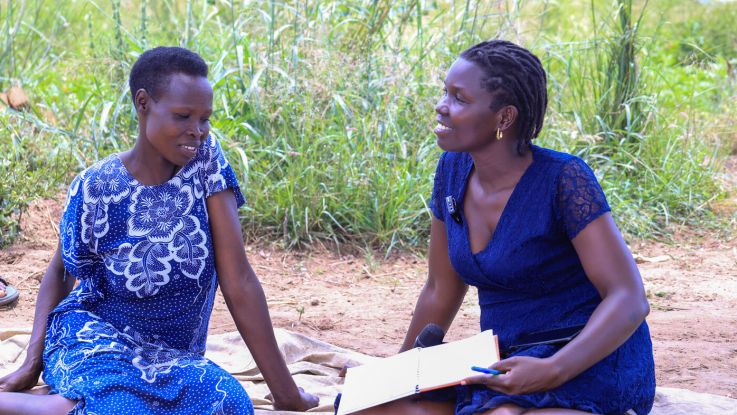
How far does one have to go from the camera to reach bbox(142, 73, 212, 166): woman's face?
261cm

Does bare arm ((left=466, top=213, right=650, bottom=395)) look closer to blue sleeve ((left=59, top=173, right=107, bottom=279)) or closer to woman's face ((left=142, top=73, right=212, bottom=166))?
woman's face ((left=142, top=73, right=212, bottom=166))

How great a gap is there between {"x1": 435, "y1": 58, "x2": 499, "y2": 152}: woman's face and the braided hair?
0.02 meters

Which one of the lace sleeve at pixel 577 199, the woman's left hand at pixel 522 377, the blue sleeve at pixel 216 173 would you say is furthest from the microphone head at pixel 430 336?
the blue sleeve at pixel 216 173

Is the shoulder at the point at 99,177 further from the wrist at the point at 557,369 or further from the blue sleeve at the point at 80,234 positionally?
the wrist at the point at 557,369

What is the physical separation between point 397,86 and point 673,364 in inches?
95.4

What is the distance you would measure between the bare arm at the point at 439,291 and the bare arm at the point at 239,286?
1.33ft

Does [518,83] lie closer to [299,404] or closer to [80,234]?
[299,404]

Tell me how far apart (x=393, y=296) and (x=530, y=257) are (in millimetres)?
2178

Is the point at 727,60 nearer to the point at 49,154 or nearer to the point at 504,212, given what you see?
the point at 49,154

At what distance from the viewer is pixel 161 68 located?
2.63 metres

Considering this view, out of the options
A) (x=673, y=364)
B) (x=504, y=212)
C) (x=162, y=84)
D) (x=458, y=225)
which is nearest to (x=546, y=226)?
(x=504, y=212)

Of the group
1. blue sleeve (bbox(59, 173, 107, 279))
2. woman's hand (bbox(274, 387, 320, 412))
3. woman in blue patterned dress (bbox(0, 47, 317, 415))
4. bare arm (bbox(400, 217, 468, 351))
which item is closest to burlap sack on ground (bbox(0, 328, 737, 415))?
woman's hand (bbox(274, 387, 320, 412))

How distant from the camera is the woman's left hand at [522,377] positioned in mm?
2232

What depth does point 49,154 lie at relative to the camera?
5.15 meters
